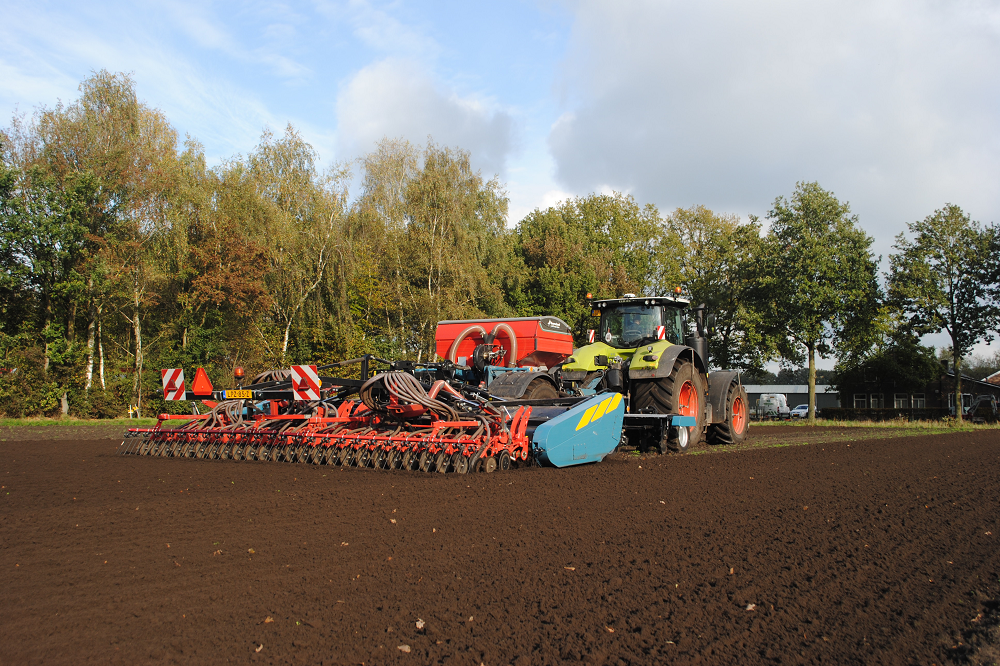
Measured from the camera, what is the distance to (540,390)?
10.5 meters

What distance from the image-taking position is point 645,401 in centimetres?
1073

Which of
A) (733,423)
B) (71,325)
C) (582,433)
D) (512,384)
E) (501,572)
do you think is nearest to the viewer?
(501,572)

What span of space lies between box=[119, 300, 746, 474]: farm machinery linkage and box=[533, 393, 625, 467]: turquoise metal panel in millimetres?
16

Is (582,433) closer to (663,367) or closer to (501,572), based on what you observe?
(663,367)

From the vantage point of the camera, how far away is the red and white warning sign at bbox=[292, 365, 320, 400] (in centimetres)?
1136

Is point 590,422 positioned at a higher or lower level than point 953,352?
lower

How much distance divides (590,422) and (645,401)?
2.11 m

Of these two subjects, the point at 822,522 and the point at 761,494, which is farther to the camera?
the point at 761,494

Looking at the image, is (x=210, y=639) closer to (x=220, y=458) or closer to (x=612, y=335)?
(x=220, y=458)

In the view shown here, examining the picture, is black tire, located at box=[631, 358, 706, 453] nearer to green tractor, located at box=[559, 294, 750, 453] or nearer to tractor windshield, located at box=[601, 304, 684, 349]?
green tractor, located at box=[559, 294, 750, 453]

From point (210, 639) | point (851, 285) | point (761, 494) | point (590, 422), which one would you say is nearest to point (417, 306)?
point (851, 285)

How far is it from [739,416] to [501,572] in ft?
36.6

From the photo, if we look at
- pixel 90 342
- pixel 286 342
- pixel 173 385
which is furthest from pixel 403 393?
pixel 90 342

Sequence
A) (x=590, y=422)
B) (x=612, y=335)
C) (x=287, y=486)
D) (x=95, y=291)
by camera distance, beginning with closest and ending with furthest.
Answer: (x=287, y=486), (x=590, y=422), (x=612, y=335), (x=95, y=291)
